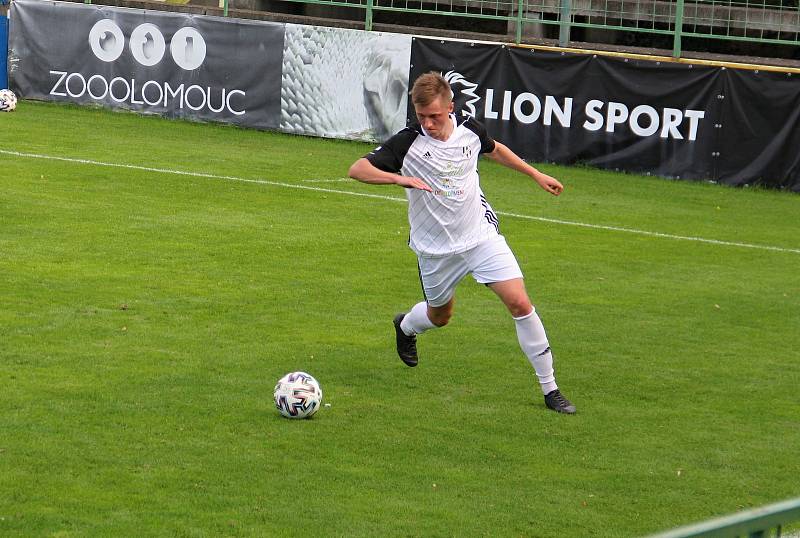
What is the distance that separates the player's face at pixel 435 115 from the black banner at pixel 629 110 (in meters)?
11.4

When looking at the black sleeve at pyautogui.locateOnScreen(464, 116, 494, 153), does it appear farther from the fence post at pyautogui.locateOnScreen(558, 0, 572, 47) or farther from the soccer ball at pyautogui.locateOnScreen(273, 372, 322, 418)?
the fence post at pyautogui.locateOnScreen(558, 0, 572, 47)

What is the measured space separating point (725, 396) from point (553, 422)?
1352 mm

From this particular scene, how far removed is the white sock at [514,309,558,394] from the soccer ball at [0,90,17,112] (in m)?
15.8

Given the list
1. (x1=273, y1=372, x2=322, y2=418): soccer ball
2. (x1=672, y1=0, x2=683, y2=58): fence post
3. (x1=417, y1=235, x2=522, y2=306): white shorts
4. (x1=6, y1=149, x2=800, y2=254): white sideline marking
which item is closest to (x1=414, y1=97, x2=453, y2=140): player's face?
(x1=417, y1=235, x2=522, y2=306): white shorts

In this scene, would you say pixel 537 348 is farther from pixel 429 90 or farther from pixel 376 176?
pixel 429 90

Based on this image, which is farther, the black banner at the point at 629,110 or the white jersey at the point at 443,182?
the black banner at the point at 629,110

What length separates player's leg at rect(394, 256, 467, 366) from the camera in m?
7.95

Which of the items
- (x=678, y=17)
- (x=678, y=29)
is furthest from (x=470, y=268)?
(x=678, y=17)

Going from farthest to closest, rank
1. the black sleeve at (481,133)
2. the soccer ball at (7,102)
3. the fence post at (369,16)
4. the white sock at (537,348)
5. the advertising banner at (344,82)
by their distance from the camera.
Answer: the fence post at (369,16) → the soccer ball at (7,102) → the advertising banner at (344,82) → the black sleeve at (481,133) → the white sock at (537,348)

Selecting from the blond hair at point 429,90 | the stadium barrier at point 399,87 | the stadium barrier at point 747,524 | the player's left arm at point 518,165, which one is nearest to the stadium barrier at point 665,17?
the stadium barrier at point 399,87

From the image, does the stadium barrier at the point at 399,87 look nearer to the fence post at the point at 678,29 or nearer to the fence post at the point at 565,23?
the fence post at the point at 678,29

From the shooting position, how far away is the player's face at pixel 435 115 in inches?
291

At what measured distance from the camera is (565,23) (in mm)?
20531

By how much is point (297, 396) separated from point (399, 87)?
13963mm
